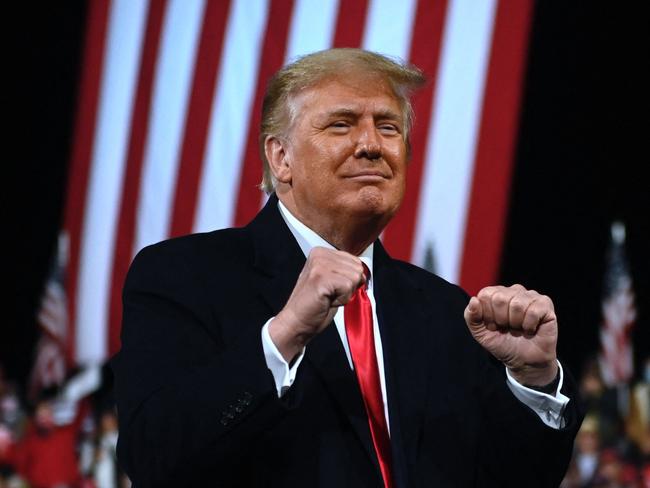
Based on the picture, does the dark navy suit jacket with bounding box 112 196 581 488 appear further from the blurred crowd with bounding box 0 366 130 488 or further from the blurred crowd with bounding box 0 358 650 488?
the blurred crowd with bounding box 0 366 130 488

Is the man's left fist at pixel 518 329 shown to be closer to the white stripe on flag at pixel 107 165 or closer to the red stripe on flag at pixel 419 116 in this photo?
the red stripe on flag at pixel 419 116

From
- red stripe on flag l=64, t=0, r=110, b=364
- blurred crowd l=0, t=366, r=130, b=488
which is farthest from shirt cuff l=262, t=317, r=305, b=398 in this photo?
blurred crowd l=0, t=366, r=130, b=488

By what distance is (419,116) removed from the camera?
16.1 feet

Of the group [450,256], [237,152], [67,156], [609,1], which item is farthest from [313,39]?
[67,156]

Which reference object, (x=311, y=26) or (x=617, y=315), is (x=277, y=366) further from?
(x=617, y=315)

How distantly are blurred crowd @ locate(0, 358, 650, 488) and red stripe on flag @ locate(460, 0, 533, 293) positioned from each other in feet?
4.64

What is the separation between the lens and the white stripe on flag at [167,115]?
17.3ft

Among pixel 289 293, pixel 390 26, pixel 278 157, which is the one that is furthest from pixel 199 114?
pixel 289 293

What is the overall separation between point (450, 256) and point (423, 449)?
3376 millimetres

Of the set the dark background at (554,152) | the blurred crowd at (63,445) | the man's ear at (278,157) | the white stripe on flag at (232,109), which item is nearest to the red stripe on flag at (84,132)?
the white stripe on flag at (232,109)

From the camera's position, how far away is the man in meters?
1.42

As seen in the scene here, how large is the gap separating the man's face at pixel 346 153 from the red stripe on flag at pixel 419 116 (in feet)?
10.1

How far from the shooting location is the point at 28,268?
768 centimetres

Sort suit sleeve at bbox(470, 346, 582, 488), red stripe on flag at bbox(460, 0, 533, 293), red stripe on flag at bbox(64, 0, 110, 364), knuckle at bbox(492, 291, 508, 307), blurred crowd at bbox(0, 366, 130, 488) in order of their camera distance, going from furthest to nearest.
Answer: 1. blurred crowd at bbox(0, 366, 130, 488)
2. red stripe on flag at bbox(64, 0, 110, 364)
3. red stripe on flag at bbox(460, 0, 533, 293)
4. suit sleeve at bbox(470, 346, 582, 488)
5. knuckle at bbox(492, 291, 508, 307)
